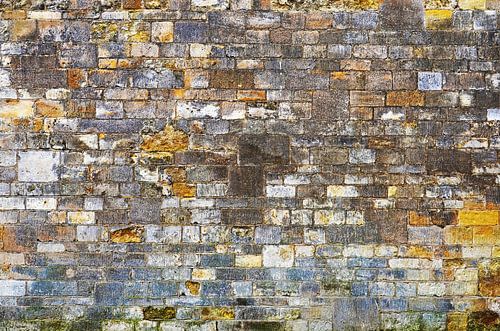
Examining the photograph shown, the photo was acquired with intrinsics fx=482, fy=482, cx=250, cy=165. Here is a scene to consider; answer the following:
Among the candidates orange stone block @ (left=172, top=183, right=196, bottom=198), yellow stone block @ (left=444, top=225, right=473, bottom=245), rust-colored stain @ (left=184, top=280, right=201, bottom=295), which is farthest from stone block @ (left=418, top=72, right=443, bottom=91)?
rust-colored stain @ (left=184, top=280, right=201, bottom=295)

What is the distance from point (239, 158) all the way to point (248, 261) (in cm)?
88

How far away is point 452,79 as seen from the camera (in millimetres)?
4086

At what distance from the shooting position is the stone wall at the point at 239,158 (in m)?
4.05

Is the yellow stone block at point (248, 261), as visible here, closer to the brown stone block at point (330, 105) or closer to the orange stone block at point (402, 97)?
the brown stone block at point (330, 105)

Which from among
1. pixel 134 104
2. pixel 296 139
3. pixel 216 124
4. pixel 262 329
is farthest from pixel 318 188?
→ pixel 134 104

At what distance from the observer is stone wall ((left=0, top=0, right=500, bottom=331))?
4.05 meters

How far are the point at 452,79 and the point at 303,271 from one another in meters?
2.06

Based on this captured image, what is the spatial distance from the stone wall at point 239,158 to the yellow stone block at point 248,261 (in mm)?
12

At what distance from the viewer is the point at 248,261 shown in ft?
13.4

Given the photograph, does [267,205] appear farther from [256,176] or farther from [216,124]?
[216,124]

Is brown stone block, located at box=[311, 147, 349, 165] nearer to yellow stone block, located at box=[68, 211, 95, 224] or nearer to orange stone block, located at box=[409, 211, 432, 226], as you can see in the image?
orange stone block, located at box=[409, 211, 432, 226]

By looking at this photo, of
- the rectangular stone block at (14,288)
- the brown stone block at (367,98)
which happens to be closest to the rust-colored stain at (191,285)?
the rectangular stone block at (14,288)

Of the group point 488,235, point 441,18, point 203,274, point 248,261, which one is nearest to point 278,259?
point 248,261

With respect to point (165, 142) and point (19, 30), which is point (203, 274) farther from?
point (19, 30)
